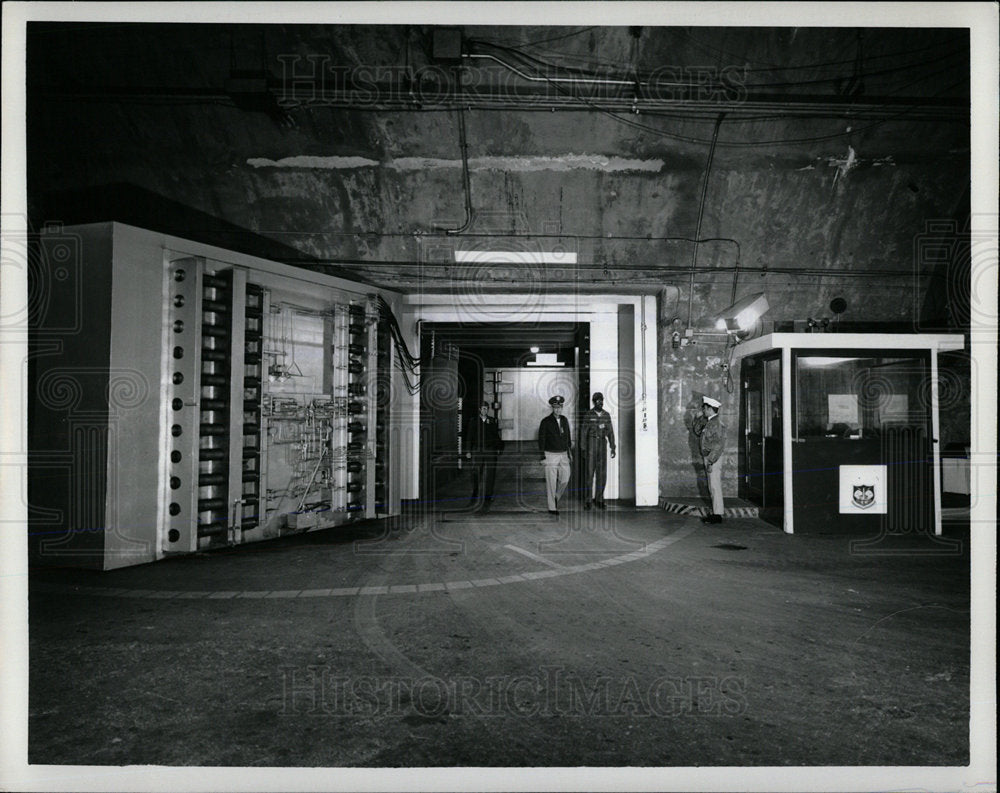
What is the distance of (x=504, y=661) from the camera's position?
12.4 feet

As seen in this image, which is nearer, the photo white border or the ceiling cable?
the photo white border

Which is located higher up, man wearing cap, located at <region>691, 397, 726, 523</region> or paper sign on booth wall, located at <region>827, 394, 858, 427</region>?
paper sign on booth wall, located at <region>827, 394, 858, 427</region>

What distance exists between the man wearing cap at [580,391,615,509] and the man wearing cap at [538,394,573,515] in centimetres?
63

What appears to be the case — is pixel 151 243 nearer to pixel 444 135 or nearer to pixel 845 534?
pixel 444 135

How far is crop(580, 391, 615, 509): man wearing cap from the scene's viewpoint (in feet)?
33.3

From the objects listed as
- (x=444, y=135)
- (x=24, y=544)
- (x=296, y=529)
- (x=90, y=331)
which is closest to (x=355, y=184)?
(x=444, y=135)

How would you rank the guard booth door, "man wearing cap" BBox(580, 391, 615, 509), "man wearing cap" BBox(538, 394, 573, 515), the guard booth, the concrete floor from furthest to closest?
"man wearing cap" BBox(580, 391, 615, 509) < "man wearing cap" BBox(538, 394, 573, 515) < the guard booth door < the guard booth < the concrete floor

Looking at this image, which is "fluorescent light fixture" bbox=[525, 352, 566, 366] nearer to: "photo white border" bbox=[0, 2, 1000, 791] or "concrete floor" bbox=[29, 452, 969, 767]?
"concrete floor" bbox=[29, 452, 969, 767]

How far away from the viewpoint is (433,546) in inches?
285

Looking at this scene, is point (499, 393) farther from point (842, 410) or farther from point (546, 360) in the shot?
point (842, 410)

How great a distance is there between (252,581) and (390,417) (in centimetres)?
422

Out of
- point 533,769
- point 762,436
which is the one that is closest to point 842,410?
point 762,436

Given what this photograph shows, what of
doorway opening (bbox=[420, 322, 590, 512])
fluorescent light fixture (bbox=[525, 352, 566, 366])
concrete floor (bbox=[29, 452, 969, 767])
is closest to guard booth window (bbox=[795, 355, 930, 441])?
concrete floor (bbox=[29, 452, 969, 767])

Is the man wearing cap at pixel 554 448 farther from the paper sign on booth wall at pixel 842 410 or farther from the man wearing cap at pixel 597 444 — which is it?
the paper sign on booth wall at pixel 842 410
